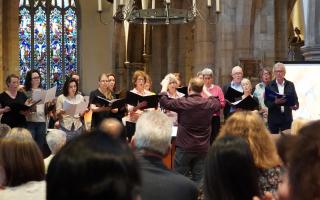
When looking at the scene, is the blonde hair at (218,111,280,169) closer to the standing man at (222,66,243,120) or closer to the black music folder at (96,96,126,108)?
the black music folder at (96,96,126,108)

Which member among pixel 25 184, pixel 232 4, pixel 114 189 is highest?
pixel 232 4

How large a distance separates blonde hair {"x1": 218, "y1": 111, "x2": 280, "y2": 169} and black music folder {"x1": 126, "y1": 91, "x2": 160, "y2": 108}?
3.92 meters

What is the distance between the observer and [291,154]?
68.9 inches

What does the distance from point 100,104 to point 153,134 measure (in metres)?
4.79

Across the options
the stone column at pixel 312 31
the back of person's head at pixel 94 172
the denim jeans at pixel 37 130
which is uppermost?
the stone column at pixel 312 31

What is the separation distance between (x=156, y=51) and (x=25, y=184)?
17.5m

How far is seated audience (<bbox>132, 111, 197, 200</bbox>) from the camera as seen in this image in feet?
9.87

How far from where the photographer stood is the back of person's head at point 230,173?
2830 millimetres

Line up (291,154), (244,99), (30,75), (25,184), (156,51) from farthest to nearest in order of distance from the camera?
(156,51)
(30,75)
(244,99)
(25,184)
(291,154)

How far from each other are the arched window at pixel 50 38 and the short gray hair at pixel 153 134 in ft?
79.6

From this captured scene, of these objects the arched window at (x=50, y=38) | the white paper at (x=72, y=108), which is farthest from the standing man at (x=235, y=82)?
the arched window at (x=50, y=38)

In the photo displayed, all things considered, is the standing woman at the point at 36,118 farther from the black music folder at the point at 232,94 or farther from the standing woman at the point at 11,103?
the black music folder at the point at 232,94

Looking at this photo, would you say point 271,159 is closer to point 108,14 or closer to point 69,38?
point 108,14

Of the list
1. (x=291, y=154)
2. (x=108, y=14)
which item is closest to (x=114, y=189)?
(x=291, y=154)
